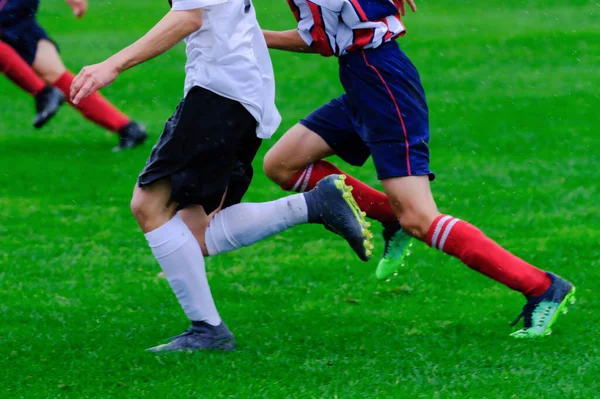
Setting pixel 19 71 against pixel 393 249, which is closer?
pixel 393 249

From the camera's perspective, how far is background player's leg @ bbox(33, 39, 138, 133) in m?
8.30

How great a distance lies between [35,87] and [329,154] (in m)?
3.63

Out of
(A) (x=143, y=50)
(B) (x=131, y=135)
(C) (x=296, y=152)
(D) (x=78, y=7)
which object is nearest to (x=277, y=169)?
(C) (x=296, y=152)

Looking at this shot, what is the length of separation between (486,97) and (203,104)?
6.74 metres

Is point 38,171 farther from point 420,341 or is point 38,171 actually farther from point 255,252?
point 420,341

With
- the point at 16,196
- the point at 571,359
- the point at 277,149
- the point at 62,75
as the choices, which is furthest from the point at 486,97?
the point at 571,359

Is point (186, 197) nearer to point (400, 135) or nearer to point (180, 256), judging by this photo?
point (180, 256)

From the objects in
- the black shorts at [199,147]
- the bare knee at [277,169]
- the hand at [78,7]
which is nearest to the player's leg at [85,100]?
the hand at [78,7]

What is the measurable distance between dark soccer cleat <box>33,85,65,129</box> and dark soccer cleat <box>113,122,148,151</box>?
1.88 feet

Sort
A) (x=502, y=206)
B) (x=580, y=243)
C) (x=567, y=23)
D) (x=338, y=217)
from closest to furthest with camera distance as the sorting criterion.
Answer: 1. (x=338, y=217)
2. (x=580, y=243)
3. (x=502, y=206)
4. (x=567, y=23)

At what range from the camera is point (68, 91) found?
8.37m

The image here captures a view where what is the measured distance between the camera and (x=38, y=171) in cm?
829

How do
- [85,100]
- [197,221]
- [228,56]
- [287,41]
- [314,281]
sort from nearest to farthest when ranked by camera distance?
[228,56], [197,221], [287,41], [314,281], [85,100]

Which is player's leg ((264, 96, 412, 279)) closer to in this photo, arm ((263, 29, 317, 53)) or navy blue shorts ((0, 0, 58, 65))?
arm ((263, 29, 317, 53))
